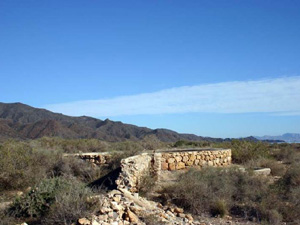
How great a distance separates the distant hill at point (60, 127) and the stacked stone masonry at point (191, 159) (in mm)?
28905

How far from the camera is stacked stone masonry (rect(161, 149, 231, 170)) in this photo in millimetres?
15384

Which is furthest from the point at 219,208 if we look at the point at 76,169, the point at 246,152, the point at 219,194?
the point at 246,152

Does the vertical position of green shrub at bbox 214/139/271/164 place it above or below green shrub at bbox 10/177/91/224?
above

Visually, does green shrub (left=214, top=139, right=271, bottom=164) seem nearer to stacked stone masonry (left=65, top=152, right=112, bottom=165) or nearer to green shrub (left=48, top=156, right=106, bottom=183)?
stacked stone masonry (left=65, top=152, right=112, bottom=165)

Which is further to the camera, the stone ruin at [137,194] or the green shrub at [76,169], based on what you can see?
the green shrub at [76,169]

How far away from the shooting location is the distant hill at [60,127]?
45.1 m

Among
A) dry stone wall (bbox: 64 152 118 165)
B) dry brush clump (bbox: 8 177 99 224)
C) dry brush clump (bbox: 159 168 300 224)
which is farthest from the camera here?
dry stone wall (bbox: 64 152 118 165)

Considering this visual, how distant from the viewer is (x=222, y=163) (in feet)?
56.7

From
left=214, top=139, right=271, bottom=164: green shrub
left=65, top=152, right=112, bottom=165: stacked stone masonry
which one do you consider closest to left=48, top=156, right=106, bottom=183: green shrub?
left=65, top=152, right=112, bottom=165: stacked stone masonry

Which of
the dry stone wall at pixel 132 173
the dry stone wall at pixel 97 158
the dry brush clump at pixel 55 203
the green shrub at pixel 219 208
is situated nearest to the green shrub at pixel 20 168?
the dry stone wall at pixel 97 158

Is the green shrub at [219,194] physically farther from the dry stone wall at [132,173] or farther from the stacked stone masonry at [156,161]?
the stacked stone masonry at [156,161]

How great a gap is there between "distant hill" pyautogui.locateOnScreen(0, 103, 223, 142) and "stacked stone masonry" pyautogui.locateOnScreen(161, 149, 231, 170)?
28.9 m

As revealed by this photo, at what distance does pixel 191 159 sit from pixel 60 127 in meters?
35.3

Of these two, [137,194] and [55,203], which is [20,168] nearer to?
[137,194]
